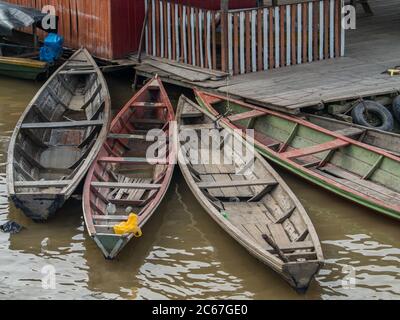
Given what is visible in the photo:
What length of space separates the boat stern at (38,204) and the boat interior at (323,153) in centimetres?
370

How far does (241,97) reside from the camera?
14016mm

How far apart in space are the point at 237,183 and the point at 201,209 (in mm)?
854

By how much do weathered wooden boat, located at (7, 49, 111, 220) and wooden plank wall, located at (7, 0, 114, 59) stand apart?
53 cm

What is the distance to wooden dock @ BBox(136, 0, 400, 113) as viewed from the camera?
13695mm

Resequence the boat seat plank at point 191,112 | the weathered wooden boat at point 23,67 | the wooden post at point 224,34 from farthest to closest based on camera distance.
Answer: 1. the weathered wooden boat at point 23,67
2. the wooden post at point 224,34
3. the boat seat plank at point 191,112

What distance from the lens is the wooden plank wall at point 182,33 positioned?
1525 cm

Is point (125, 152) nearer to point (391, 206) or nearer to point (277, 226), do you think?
point (277, 226)

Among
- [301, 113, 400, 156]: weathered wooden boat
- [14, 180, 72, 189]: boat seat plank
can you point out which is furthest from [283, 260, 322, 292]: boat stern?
[301, 113, 400, 156]: weathered wooden boat

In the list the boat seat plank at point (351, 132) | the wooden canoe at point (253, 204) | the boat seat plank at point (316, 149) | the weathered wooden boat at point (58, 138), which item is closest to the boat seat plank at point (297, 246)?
the wooden canoe at point (253, 204)

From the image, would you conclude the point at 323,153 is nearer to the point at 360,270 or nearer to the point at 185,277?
the point at 360,270

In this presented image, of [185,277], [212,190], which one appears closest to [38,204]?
[185,277]

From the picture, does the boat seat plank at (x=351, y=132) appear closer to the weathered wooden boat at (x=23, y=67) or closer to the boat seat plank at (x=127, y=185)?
the boat seat plank at (x=127, y=185)

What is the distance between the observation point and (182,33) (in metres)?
15.7

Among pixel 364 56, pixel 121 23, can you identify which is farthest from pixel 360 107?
pixel 121 23
